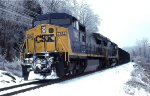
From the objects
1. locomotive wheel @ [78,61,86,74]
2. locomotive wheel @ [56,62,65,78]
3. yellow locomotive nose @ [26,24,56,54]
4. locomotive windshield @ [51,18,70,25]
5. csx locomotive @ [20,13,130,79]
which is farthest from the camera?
locomotive wheel @ [78,61,86,74]

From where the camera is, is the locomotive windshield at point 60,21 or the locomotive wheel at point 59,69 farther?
the locomotive windshield at point 60,21

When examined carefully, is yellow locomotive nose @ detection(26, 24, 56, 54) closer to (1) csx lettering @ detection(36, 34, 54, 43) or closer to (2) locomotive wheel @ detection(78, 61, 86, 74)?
(1) csx lettering @ detection(36, 34, 54, 43)

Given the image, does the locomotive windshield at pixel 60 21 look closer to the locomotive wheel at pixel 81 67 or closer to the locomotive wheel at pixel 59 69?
the locomotive wheel at pixel 59 69

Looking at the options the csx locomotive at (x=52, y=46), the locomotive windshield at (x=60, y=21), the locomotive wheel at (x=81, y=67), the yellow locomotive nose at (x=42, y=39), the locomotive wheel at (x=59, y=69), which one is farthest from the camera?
the locomotive wheel at (x=81, y=67)

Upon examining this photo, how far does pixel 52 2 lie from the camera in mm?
44969

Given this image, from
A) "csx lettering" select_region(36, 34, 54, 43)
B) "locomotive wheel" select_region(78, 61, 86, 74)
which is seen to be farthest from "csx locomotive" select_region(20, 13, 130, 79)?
"locomotive wheel" select_region(78, 61, 86, 74)

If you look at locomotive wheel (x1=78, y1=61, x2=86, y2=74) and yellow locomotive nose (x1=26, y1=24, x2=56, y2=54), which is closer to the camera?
yellow locomotive nose (x1=26, y1=24, x2=56, y2=54)

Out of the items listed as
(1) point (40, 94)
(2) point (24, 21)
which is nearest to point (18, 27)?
(2) point (24, 21)

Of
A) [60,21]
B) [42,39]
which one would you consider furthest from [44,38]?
[60,21]

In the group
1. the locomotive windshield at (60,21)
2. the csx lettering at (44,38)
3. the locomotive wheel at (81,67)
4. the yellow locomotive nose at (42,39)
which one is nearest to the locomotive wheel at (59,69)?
the yellow locomotive nose at (42,39)

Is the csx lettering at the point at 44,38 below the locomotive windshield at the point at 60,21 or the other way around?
below

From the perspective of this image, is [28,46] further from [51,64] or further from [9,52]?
[9,52]

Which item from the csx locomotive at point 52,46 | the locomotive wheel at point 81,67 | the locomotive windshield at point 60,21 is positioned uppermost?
the locomotive windshield at point 60,21

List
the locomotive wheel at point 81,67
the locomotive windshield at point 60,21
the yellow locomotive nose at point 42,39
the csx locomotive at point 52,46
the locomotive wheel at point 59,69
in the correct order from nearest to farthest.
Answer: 1. the locomotive wheel at point 59,69
2. the csx locomotive at point 52,46
3. the yellow locomotive nose at point 42,39
4. the locomotive windshield at point 60,21
5. the locomotive wheel at point 81,67
